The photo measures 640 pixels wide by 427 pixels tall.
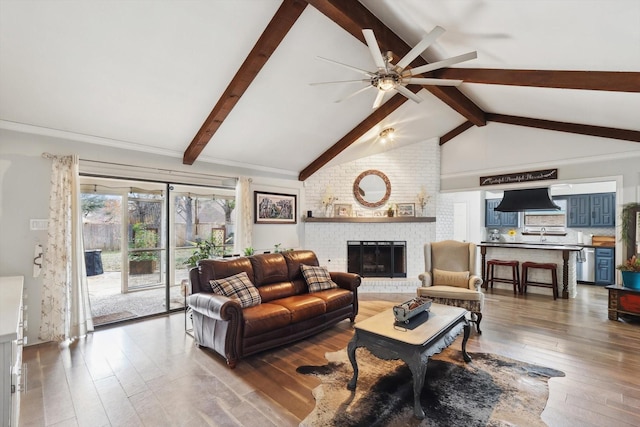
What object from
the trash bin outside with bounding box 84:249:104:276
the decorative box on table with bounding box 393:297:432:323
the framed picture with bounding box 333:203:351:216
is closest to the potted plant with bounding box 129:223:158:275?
the trash bin outside with bounding box 84:249:104:276

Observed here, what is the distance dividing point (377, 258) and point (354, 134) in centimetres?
262

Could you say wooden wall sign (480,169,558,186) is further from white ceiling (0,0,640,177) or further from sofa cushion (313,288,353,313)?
sofa cushion (313,288,353,313)

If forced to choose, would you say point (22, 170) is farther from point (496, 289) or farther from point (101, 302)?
point (496, 289)

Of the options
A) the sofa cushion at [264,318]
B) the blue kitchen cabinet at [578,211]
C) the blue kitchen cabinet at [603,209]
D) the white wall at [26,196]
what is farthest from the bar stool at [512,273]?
the white wall at [26,196]

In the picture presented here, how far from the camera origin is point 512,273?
6.14 meters

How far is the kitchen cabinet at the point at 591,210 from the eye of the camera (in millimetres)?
6473

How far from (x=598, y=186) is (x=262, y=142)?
7465 mm

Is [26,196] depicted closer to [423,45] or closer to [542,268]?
[423,45]

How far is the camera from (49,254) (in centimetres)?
341

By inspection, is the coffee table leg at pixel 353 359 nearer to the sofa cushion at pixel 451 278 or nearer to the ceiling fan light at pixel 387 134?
the sofa cushion at pixel 451 278

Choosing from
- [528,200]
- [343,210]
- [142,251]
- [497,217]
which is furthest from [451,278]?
[142,251]

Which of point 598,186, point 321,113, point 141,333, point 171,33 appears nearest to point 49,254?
point 141,333

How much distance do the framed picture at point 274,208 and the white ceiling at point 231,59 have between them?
4.30 feet

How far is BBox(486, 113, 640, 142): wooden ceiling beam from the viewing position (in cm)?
439
